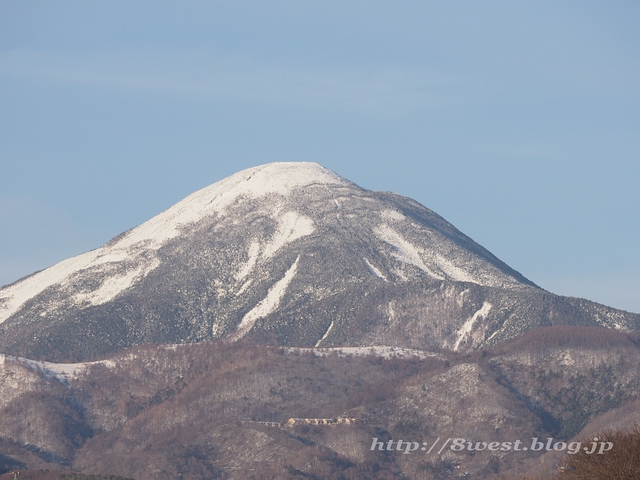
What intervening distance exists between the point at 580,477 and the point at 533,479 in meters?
9.47

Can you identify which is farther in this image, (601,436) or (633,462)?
(601,436)

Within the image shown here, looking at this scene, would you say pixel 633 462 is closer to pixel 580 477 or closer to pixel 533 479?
pixel 580 477

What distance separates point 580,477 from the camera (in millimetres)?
112812

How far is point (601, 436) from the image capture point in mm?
122188

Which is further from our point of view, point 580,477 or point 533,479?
point 533,479

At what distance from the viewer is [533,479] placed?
121812 millimetres

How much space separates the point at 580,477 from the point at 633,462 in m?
4.37

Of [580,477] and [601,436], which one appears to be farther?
[601,436]

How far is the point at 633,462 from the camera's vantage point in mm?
111938

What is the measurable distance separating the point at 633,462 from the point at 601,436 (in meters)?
10.3

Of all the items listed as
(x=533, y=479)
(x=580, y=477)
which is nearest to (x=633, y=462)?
(x=580, y=477)

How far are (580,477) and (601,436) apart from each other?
10.2 meters
